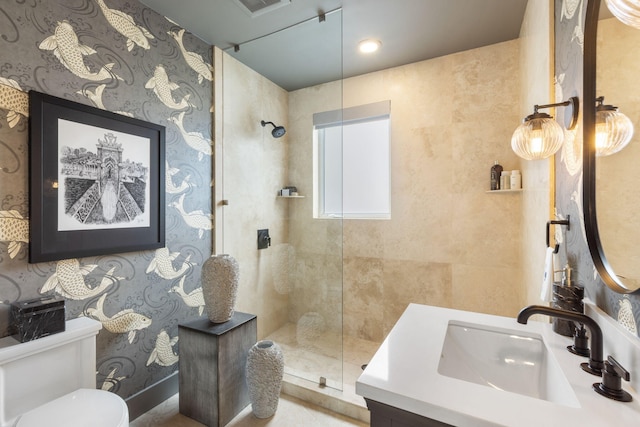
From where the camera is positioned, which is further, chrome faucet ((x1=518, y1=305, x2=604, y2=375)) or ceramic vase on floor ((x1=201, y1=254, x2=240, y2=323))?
ceramic vase on floor ((x1=201, y1=254, x2=240, y2=323))

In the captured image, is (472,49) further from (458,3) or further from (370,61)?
(370,61)

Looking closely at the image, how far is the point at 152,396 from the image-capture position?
1.73m

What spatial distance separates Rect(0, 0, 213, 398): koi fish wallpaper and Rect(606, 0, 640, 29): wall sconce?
2.07 meters

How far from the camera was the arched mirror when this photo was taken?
0.70 meters

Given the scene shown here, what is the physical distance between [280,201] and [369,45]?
4.70 ft

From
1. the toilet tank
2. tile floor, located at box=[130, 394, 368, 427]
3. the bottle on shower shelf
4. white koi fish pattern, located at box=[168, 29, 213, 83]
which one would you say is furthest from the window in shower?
the toilet tank

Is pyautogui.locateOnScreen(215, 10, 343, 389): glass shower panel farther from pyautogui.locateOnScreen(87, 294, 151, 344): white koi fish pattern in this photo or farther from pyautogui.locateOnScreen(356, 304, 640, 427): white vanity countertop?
pyautogui.locateOnScreen(356, 304, 640, 427): white vanity countertop

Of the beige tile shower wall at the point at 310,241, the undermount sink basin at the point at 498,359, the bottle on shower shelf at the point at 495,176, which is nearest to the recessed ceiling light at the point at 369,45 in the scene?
the beige tile shower wall at the point at 310,241

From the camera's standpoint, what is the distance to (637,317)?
0.68 metres

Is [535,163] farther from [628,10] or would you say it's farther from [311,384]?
[311,384]

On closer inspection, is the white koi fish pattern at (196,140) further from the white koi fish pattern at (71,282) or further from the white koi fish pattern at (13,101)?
the white koi fish pattern at (71,282)

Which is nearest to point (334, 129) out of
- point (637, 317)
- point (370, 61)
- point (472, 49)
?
point (370, 61)

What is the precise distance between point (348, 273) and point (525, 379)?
1776 mm

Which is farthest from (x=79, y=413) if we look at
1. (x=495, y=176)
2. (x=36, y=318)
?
(x=495, y=176)
